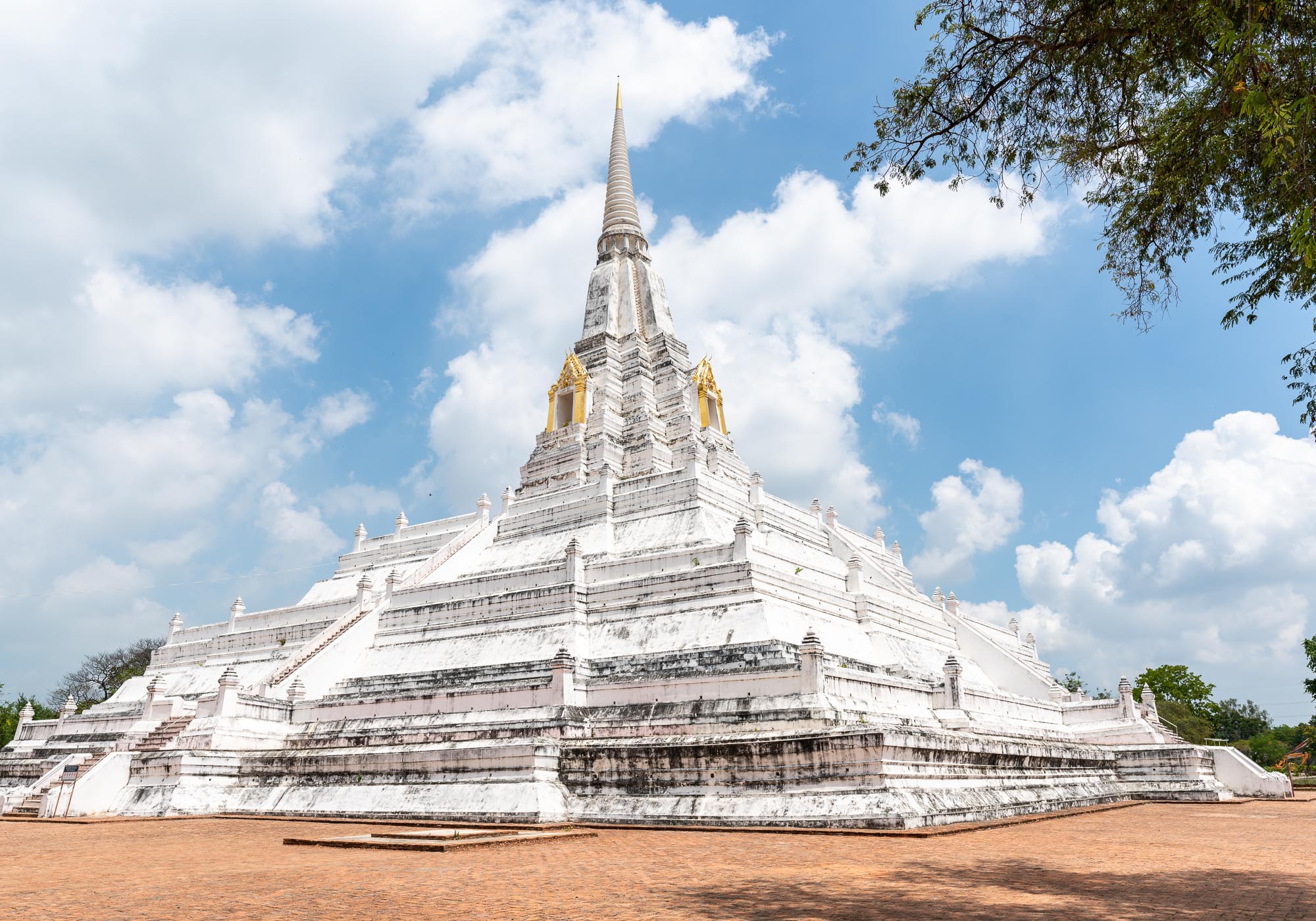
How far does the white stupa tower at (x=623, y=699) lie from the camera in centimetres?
1831

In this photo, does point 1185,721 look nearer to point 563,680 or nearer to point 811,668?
point 811,668

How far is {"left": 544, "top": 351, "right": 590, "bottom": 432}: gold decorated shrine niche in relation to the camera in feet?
138

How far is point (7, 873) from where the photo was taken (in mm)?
11516

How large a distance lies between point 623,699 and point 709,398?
945 inches

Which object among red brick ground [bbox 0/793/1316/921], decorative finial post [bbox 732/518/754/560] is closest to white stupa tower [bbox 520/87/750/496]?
decorative finial post [bbox 732/518/754/560]

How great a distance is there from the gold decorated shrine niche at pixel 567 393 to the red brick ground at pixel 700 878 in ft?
90.8

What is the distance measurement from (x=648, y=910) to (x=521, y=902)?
1314 millimetres

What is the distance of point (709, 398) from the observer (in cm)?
4366

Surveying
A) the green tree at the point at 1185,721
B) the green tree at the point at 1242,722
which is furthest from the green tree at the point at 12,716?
the green tree at the point at 1242,722

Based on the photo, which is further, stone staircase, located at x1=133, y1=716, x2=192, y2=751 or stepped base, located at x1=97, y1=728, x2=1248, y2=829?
stone staircase, located at x1=133, y1=716, x2=192, y2=751

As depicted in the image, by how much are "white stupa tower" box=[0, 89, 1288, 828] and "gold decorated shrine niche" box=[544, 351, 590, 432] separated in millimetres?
3919

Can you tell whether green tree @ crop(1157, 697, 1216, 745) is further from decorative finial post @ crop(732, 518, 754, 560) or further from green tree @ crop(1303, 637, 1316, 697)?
decorative finial post @ crop(732, 518, 754, 560)

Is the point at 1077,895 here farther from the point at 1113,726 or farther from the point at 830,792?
the point at 1113,726

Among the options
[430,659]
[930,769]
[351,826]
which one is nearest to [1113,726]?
[930,769]
